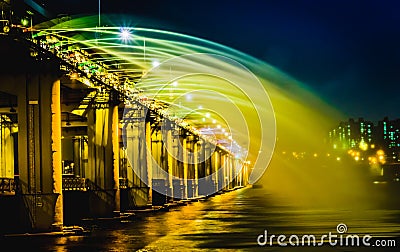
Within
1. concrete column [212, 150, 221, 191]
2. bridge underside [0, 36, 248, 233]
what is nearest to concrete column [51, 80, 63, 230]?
bridge underside [0, 36, 248, 233]

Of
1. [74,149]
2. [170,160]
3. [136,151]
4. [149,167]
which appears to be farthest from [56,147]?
[74,149]

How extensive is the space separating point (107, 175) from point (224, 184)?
3373 inches

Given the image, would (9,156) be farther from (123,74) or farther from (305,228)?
(305,228)

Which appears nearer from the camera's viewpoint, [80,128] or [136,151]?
[136,151]

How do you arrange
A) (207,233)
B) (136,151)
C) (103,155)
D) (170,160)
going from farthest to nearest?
(170,160) → (136,151) → (103,155) → (207,233)

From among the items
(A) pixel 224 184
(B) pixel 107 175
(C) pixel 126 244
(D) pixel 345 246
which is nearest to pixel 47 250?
(C) pixel 126 244
